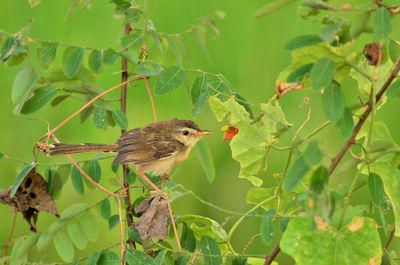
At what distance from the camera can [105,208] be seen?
1.64 m

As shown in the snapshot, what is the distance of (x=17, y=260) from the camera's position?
1581mm

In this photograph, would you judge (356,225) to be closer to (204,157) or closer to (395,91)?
(395,91)

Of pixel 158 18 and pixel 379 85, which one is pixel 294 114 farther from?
pixel 379 85

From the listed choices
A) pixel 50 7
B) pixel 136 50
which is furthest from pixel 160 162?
pixel 50 7

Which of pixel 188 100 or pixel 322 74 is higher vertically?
pixel 322 74

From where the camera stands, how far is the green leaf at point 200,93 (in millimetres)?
1465

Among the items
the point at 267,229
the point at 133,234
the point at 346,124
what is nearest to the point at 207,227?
the point at 133,234

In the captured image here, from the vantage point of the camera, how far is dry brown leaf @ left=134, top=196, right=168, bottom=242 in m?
1.40

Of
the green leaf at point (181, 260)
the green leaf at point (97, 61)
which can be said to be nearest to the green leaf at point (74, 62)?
the green leaf at point (97, 61)

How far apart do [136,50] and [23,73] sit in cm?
29

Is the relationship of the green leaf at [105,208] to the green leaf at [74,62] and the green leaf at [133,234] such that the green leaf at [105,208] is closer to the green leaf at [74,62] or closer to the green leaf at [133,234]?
the green leaf at [133,234]

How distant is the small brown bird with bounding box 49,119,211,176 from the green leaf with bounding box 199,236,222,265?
41 centimetres

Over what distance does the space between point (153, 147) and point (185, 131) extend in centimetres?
18

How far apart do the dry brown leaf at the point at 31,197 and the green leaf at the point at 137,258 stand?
0.35m
